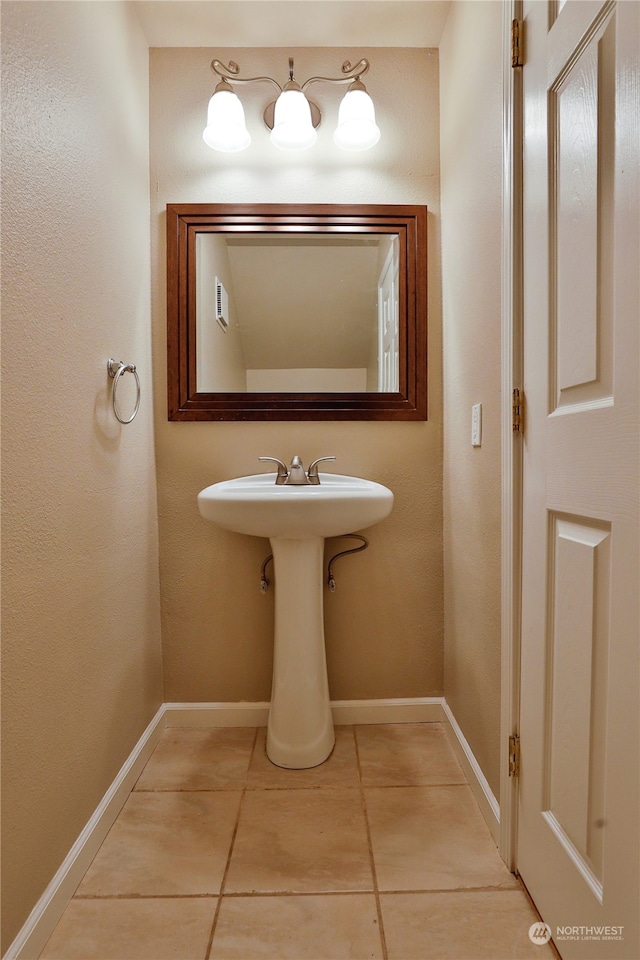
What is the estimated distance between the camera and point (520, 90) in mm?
1105

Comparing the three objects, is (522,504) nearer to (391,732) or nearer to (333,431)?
(333,431)

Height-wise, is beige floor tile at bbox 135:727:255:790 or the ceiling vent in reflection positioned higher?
the ceiling vent in reflection

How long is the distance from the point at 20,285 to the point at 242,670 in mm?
1396

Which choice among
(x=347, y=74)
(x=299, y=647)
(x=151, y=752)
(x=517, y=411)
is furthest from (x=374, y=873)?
(x=347, y=74)

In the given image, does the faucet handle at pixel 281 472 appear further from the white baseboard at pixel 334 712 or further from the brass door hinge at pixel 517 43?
the brass door hinge at pixel 517 43

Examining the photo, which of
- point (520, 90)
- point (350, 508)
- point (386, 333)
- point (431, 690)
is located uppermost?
point (520, 90)

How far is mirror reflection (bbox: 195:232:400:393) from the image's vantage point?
1.78m

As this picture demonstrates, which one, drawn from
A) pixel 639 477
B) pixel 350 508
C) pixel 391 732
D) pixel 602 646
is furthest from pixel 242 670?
pixel 639 477

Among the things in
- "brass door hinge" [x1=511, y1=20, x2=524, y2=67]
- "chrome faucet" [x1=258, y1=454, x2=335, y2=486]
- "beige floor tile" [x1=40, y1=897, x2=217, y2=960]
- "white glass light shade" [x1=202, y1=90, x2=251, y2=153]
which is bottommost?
"beige floor tile" [x1=40, y1=897, x2=217, y2=960]

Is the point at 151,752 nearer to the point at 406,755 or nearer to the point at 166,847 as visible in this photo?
the point at 166,847

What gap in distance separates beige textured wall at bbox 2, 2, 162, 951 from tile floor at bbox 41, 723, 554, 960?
16 centimetres

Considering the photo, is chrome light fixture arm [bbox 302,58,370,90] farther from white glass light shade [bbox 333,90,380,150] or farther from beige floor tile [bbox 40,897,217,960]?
beige floor tile [bbox 40,897,217,960]

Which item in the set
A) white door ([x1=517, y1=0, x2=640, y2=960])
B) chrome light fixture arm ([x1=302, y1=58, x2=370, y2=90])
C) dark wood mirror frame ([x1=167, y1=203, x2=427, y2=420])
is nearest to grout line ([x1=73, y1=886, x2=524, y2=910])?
white door ([x1=517, y1=0, x2=640, y2=960])

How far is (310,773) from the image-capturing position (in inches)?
60.1
